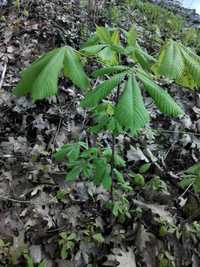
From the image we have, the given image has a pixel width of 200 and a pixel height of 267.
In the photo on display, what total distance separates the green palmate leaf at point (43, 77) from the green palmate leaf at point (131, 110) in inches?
9.8

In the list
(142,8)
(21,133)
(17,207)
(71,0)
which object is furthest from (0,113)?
(142,8)

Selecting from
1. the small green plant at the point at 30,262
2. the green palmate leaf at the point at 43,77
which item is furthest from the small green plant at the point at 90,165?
the green palmate leaf at the point at 43,77

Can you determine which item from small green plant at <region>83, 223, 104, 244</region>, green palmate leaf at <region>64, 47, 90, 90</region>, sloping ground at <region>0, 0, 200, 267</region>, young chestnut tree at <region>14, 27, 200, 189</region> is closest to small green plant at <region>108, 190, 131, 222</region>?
sloping ground at <region>0, 0, 200, 267</region>

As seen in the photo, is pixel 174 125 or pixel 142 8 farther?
pixel 142 8

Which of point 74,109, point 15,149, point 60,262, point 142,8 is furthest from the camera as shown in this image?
point 142,8

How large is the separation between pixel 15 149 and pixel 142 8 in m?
3.76

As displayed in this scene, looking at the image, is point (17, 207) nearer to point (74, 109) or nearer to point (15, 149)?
point (15, 149)

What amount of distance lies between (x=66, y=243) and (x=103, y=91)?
3.13 feet

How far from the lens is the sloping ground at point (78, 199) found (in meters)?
1.83

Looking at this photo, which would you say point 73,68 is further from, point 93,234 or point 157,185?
point 157,185

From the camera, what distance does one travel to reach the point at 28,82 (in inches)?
51.5

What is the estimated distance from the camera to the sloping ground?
1831 mm

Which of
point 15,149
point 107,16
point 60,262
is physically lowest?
point 60,262

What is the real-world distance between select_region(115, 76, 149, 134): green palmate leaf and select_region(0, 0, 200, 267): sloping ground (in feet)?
3.10
